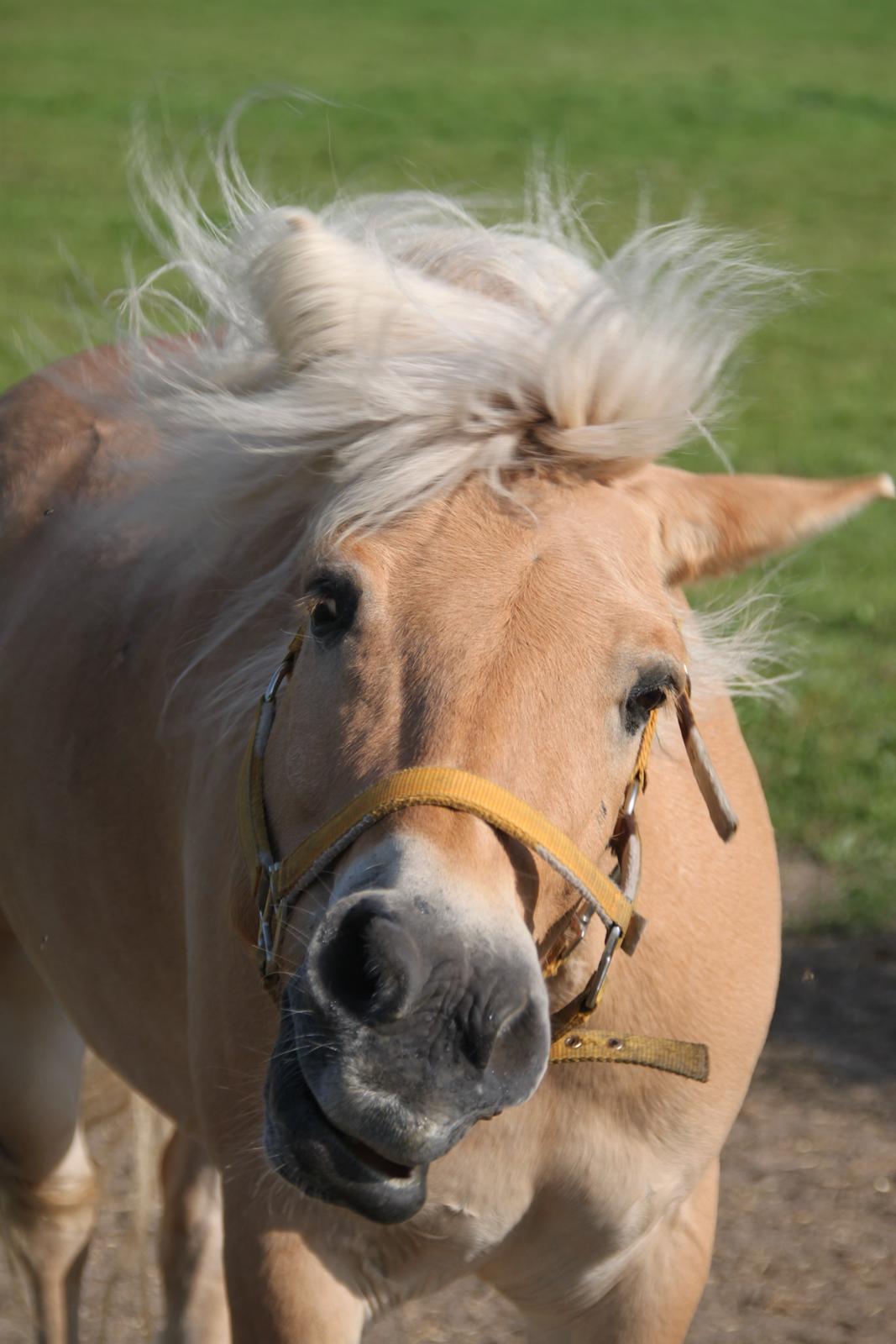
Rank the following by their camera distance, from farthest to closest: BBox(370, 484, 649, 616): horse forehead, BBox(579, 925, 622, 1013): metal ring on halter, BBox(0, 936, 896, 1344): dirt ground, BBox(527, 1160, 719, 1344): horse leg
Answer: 1. BBox(0, 936, 896, 1344): dirt ground
2. BBox(527, 1160, 719, 1344): horse leg
3. BBox(579, 925, 622, 1013): metal ring on halter
4. BBox(370, 484, 649, 616): horse forehead

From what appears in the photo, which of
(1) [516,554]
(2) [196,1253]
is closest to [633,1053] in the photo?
(1) [516,554]

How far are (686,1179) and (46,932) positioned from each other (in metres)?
1.25

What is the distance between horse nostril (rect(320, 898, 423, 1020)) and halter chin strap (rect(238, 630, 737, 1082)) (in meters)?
Answer: 0.15

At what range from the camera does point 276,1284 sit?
6.82 ft

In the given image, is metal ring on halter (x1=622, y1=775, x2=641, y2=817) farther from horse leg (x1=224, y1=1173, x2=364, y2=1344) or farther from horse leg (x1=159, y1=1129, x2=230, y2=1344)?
horse leg (x1=159, y1=1129, x2=230, y2=1344)

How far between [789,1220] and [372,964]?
2276 millimetres

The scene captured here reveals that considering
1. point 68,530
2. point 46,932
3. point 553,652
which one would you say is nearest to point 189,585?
point 68,530

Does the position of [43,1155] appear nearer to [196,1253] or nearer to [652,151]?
[196,1253]

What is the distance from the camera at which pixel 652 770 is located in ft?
7.27

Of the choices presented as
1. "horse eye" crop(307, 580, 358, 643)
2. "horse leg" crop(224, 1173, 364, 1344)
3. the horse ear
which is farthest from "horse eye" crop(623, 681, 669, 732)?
"horse leg" crop(224, 1173, 364, 1344)

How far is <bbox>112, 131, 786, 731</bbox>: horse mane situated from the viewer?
1.93m

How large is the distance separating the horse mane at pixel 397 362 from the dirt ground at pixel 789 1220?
5.20 feet

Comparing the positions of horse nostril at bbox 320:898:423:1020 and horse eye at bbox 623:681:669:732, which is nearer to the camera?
horse nostril at bbox 320:898:423:1020

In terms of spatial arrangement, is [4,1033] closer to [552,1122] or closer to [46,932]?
[46,932]
